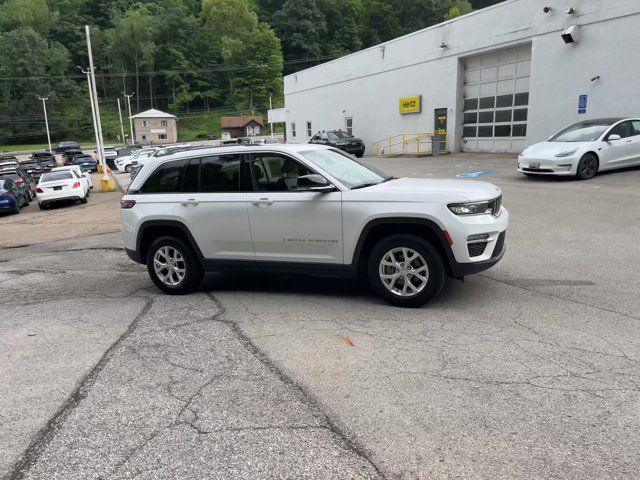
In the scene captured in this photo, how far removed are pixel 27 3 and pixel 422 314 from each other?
138500 mm

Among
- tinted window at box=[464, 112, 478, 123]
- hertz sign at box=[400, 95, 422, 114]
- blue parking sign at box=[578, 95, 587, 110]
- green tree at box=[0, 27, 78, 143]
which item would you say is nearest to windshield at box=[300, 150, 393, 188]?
blue parking sign at box=[578, 95, 587, 110]

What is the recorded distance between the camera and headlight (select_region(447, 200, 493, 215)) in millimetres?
5121

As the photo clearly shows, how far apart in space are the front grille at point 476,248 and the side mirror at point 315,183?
1556 millimetres

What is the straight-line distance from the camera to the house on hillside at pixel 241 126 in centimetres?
9825

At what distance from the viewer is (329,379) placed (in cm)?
393

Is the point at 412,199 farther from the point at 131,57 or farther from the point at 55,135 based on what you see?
the point at 131,57

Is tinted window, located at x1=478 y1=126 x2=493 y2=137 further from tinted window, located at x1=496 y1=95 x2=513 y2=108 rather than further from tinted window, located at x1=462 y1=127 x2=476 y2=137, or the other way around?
tinted window, located at x1=496 y1=95 x2=513 y2=108

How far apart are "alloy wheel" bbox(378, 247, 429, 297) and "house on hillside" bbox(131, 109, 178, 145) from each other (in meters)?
96.8

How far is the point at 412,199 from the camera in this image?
5223 millimetres

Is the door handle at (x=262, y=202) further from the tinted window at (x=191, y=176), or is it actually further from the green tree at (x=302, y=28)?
the green tree at (x=302, y=28)

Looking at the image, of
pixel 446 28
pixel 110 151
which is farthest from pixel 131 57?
pixel 446 28

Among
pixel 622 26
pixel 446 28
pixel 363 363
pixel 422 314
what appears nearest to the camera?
pixel 363 363

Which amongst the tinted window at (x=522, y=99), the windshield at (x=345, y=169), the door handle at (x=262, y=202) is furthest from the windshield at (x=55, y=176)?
the tinted window at (x=522, y=99)

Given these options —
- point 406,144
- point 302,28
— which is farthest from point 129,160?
A: point 302,28
